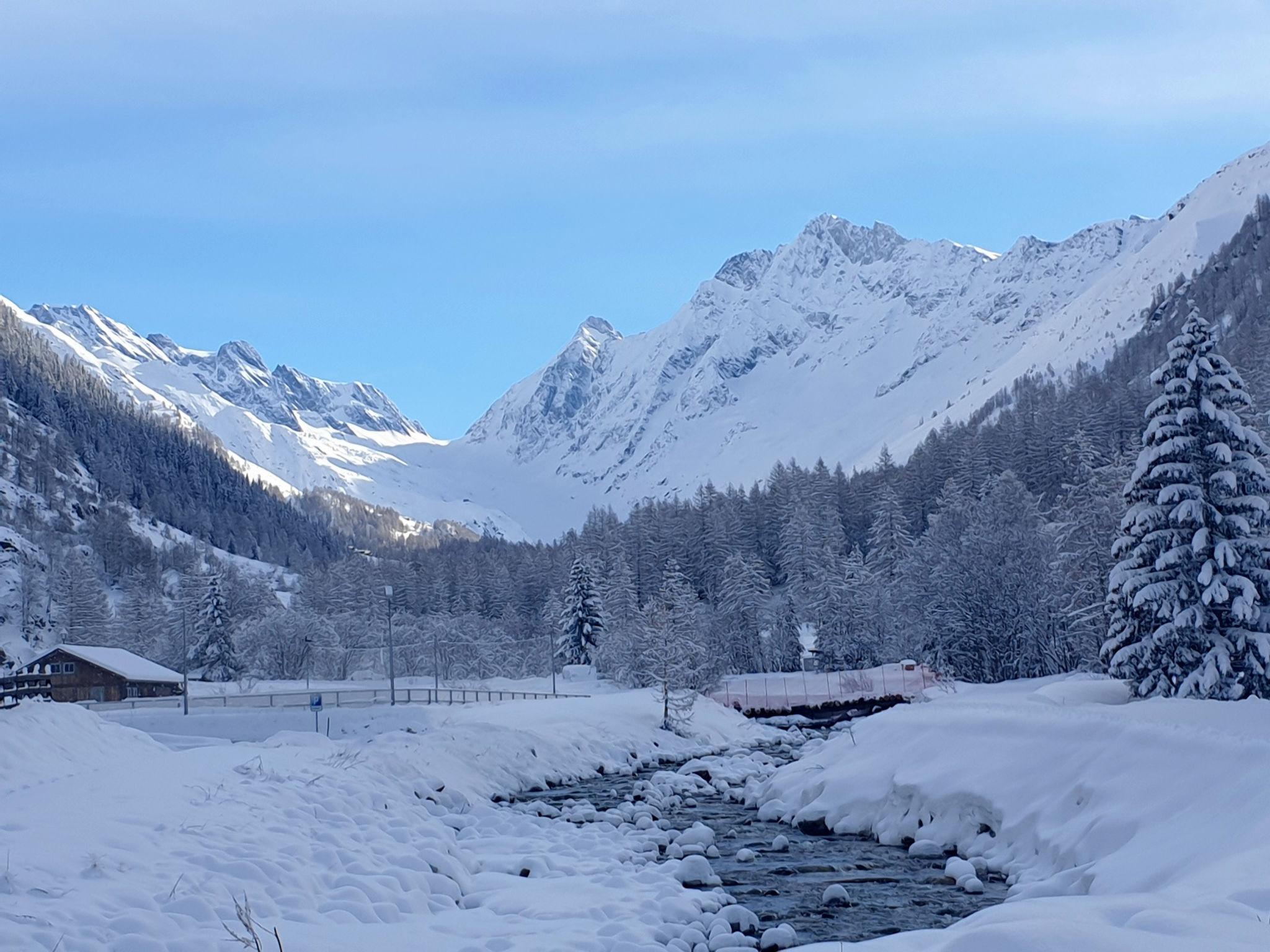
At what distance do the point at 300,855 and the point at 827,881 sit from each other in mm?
8703

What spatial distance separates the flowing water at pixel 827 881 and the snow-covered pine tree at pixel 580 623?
58925mm

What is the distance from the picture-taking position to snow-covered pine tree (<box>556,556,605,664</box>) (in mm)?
82750

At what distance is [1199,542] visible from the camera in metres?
25.4

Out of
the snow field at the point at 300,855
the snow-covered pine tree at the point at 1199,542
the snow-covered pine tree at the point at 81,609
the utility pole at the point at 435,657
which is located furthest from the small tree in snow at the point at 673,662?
the snow-covered pine tree at the point at 81,609

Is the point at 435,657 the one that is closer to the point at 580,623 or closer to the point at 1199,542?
the point at 580,623

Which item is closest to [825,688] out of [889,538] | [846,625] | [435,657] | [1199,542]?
[846,625]

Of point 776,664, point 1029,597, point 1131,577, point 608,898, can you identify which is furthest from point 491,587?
point 608,898

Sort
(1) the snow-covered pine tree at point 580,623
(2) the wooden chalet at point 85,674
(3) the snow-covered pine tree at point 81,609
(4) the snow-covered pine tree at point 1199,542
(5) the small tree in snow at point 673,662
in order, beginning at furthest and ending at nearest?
(3) the snow-covered pine tree at point 81,609
(1) the snow-covered pine tree at point 580,623
(2) the wooden chalet at point 85,674
(5) the small tree in snow at point 673,662
(4) the snow-covered pine tree at point 1199,542

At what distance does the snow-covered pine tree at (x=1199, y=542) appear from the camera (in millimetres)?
25328

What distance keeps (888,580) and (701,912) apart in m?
70.4

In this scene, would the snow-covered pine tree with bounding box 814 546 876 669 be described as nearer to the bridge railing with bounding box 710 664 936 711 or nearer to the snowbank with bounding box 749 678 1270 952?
the bridge railing with bounding box 710 664 936 711

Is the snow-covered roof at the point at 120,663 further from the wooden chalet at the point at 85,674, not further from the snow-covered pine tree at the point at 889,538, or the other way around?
the snow-covered pine tree at the point at 889,538

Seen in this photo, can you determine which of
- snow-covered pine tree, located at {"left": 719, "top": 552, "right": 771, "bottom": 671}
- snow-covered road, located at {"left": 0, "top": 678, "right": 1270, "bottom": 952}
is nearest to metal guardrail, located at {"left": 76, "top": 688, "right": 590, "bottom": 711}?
snow-covered road, located at {"left": 0, "top": 678, "right": 1270, "bottom": 952}

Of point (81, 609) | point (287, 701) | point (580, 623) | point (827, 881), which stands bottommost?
point (287, 701)
